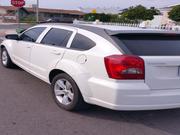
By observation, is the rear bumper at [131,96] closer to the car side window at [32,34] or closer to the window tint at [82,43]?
the window tint at [82,43]

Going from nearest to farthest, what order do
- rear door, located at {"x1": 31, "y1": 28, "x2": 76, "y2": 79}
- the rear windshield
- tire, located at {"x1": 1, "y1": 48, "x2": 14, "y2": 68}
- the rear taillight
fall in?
the rear taillight < the rear windshield < rear door, located at {"x1": 31, "y1": 28, "x2": 76, "y2": 79} < tire, located at {"x1": 1, "y1": 48, "x2": 14, "y2": 68}

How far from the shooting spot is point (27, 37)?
730 cm

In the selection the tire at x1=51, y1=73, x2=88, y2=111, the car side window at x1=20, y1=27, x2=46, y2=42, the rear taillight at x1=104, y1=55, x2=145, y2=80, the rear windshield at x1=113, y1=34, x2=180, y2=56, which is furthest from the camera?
the car side window at x1=20, y1=27, x2=46, y2=42

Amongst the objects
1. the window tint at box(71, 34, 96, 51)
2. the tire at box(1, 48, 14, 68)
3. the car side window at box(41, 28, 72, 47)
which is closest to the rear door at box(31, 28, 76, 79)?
the car side window at box(41, 28, 72, 47)

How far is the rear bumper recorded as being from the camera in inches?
180

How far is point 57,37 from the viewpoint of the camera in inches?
239

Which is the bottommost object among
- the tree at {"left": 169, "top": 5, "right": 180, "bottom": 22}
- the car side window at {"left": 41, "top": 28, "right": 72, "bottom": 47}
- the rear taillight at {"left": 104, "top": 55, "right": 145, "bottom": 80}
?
the tree at {"left": 169, "top": 5, "right": 180, "bottom": 22}

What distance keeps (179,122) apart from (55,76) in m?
2.18

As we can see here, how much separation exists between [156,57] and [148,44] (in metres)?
0.30

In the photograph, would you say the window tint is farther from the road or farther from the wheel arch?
the road

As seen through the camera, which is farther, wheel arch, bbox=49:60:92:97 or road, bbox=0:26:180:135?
wheel arch, bbox=49:60:92:97

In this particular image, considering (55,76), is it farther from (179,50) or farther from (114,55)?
(179,50)

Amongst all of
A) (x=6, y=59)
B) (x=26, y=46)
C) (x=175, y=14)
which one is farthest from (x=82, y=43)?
(x=175, y=14)

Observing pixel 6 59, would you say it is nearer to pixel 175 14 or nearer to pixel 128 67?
pixel 128 67
